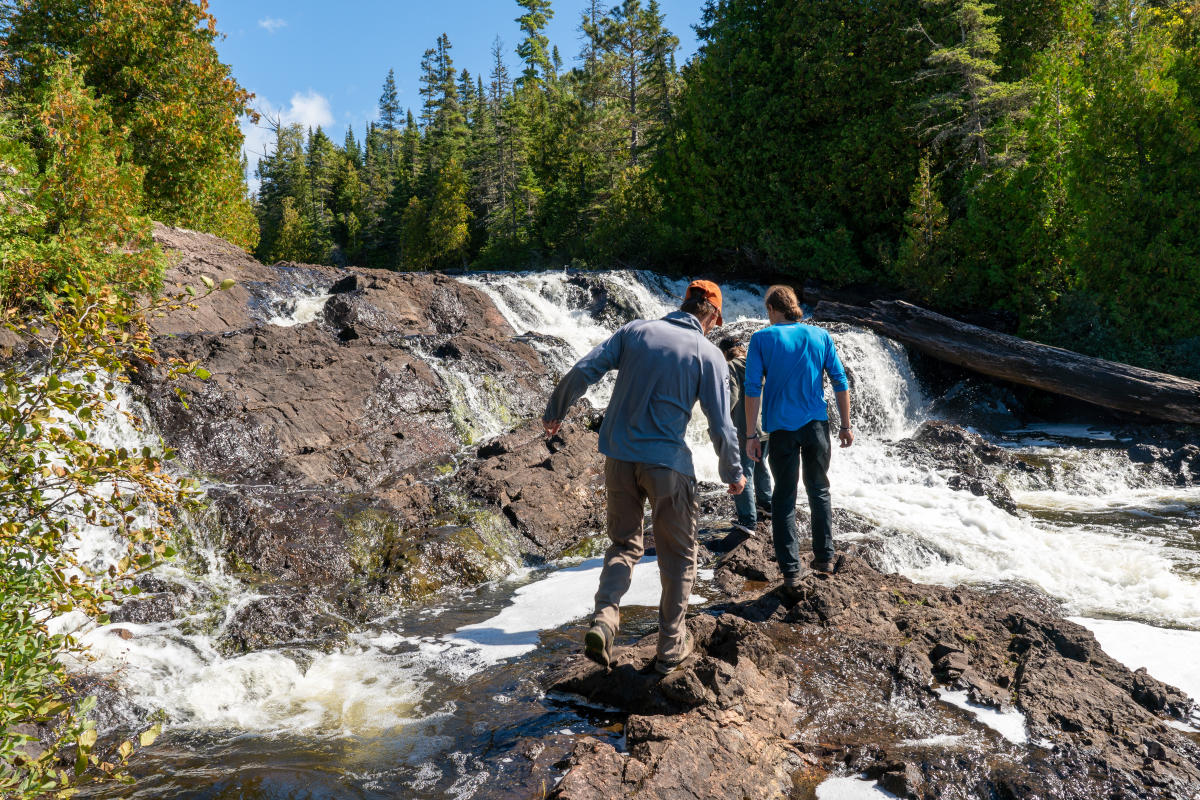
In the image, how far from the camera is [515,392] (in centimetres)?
1193

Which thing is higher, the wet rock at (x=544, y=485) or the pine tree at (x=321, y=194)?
the pine tree at (x=321, y=194)

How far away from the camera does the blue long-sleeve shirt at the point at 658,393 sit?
4.07m

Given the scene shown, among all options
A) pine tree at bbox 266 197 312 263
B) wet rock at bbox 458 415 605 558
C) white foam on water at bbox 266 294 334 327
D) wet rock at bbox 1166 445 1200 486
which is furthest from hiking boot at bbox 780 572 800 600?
pine tree at bbox 266 197 312 263

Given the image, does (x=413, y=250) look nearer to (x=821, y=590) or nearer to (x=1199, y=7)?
(x=1199, y=7)

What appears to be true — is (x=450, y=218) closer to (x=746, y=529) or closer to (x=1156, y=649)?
(x=746, y=529)

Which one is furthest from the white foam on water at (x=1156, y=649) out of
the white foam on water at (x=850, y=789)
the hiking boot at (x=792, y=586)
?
the white foam on water at (x=850, y=789)

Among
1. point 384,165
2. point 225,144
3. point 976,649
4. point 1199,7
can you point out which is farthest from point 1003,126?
point 384,165

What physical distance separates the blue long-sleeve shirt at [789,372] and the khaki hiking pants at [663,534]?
4.56 ft

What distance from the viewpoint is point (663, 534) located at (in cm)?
415

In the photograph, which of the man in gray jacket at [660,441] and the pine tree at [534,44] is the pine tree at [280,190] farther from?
the man in gray jacket at [660,441]

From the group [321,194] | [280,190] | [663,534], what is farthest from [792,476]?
[280,190]

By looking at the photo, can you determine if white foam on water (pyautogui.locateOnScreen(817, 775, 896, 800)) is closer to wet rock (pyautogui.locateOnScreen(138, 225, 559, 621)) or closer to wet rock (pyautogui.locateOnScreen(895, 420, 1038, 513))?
wet rock (pyautogui.locateOnScreen(138, 225, 559, 621))

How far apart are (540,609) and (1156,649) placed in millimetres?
4341

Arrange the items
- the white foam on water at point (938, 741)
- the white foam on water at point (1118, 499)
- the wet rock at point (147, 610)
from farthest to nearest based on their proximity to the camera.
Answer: the white foam on water at point (1118, 499)
the wet rock at point (147, 610)
the white foam on water at point (938, 741)
